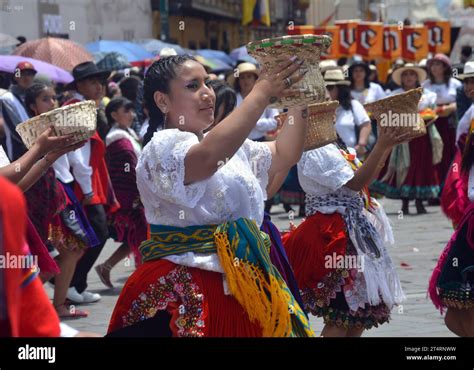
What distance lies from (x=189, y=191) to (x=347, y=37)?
24548 mm

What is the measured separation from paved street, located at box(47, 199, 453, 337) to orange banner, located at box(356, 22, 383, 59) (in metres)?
12.7

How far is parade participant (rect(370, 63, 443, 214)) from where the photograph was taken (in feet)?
51.1

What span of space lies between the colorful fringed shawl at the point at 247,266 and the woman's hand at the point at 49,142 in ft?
1.83

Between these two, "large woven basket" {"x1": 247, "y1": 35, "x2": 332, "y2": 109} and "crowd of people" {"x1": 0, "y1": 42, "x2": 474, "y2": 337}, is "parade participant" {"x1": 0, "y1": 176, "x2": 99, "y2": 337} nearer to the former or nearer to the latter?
"crowd of people" {"x1": 0, "y1": 42, "x2": 474, "y2": 337}

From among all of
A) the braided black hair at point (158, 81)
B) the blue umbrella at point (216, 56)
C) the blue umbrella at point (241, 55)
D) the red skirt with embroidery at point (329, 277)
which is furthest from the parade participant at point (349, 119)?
the blue umbrella at point (216, 56)

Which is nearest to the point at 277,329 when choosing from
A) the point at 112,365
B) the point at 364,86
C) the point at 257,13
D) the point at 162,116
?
the point at 112,365

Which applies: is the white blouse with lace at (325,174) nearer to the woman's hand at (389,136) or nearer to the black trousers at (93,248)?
the woman's hand at (389,136)

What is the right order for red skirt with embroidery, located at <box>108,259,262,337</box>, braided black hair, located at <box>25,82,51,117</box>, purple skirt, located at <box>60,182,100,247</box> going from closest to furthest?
red skirt with embroidery, located at <box>108,259,262,337</box> → braided black hair, located at <box>25,82,51,117</box> → purple skirt, located at <box>60,182,100,247</box>

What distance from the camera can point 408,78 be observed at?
15.8 metres

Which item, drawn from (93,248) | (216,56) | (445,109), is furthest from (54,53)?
(216,56)

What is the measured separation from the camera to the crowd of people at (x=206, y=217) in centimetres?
407

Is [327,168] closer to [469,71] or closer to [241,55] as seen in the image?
[469,71]

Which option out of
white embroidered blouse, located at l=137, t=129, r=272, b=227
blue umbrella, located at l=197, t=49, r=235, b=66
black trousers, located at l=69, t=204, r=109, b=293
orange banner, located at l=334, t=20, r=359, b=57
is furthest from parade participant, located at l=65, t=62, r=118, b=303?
blue umbrella, located at l=197, t=49, r=235, b=66

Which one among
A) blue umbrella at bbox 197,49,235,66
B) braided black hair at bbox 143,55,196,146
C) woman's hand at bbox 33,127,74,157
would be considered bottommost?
blue umbrella at bbox 197,49,235,66
